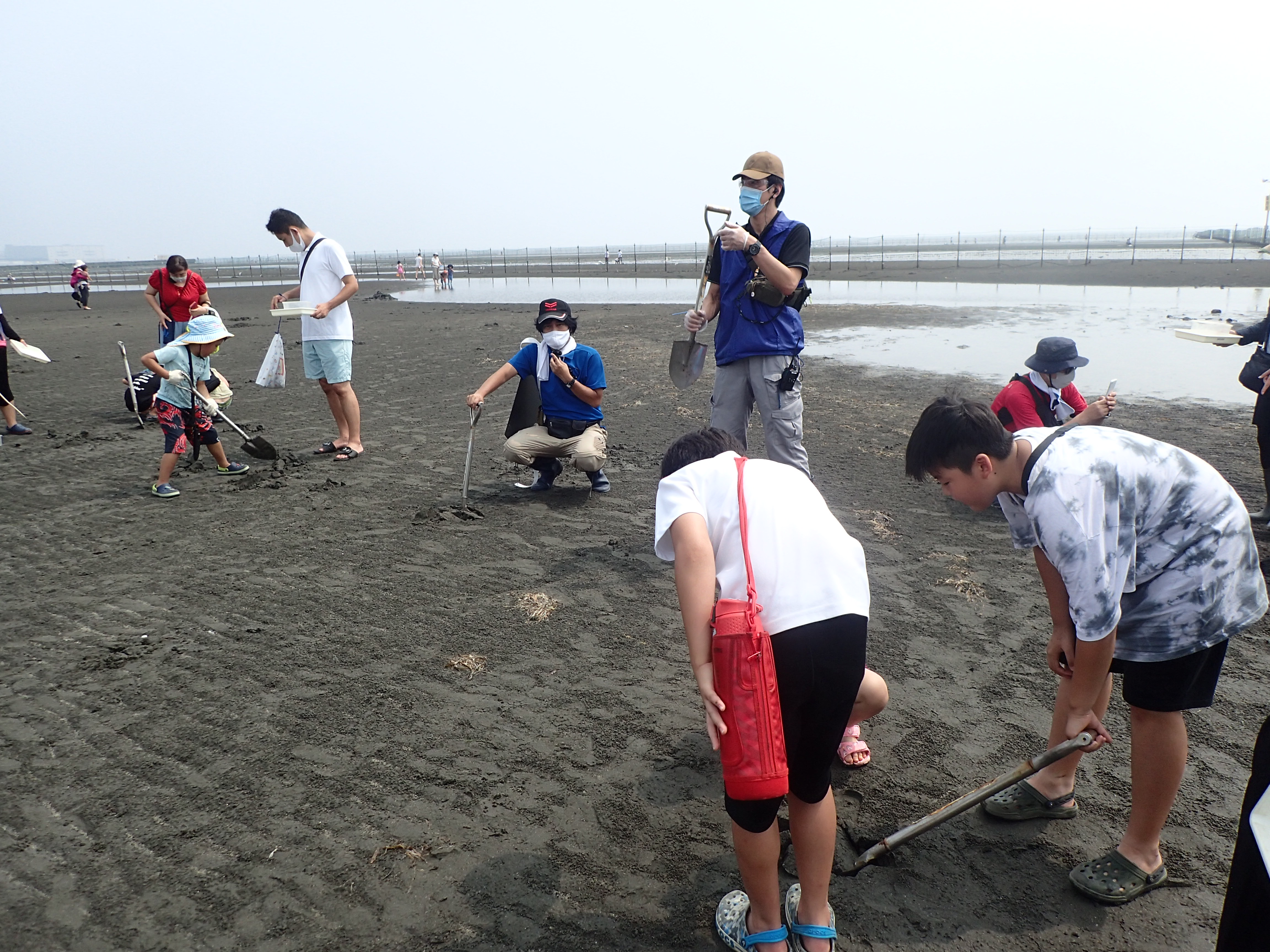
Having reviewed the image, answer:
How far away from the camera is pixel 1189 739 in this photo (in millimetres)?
3420

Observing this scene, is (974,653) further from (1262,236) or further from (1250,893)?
(1262,236)

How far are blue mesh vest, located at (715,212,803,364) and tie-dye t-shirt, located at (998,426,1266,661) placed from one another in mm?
2414

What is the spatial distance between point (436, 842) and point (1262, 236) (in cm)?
6938

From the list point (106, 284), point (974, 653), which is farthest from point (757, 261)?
point (106, 284)

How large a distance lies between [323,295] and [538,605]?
4.19m

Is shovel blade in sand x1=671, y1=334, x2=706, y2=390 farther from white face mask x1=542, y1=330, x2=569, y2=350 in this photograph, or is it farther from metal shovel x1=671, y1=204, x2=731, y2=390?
white face mask x1=542, y1=330, x2=569, y2=350

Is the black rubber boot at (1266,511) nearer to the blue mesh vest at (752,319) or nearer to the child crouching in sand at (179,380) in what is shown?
the blue mesh vest at (752,319)

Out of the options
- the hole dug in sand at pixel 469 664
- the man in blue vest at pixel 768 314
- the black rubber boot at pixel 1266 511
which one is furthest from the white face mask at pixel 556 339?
the black rubber boot at pixel 1266 511

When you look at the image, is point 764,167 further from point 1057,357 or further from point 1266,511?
point 1266,511

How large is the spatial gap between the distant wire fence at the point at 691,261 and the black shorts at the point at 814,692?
29.1m

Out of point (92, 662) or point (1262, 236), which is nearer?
point (92, 662)

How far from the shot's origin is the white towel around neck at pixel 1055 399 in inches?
214

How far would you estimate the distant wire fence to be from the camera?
4378 centimetres

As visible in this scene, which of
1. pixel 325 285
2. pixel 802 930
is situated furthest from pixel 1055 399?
pixel 325 285
